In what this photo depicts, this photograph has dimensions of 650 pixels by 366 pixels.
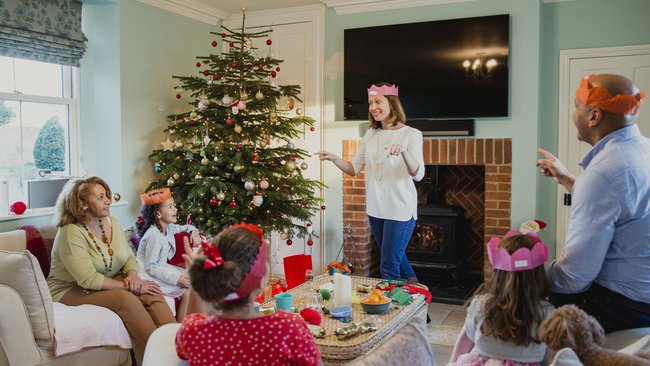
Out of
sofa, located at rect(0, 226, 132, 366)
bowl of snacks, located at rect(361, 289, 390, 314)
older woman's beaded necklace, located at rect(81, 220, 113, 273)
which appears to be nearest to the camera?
sofa, located at rect(0, 226, 132, 366)

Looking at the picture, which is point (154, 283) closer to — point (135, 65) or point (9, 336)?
point (9, 336)

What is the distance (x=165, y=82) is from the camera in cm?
516

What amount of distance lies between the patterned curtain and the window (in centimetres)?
13

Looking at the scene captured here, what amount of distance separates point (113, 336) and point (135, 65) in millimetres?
2485

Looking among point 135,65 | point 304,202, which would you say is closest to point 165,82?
point 135,65

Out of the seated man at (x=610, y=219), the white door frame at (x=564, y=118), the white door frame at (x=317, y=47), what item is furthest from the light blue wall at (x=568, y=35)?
the seated man at (x=610, y=219)

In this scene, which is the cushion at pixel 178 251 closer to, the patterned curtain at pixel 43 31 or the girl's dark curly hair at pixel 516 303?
the patterned curtain at pixel 43 31

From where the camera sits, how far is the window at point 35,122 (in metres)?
4.16

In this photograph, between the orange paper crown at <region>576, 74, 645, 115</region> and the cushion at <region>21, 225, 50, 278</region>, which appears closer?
the orange paper crown at <region>576, 74, 645, 115</region>

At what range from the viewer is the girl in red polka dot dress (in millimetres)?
1663

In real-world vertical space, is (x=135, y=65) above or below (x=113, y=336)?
above

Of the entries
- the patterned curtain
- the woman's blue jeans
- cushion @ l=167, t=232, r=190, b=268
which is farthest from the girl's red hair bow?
the patterned curtain

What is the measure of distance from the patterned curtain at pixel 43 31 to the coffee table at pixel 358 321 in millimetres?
2486

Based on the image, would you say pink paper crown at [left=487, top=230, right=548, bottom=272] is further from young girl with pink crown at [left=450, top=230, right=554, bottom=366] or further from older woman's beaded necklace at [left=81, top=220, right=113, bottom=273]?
older woman's beaded necklace at [left=81, top=220, right=113, bottom=273]
